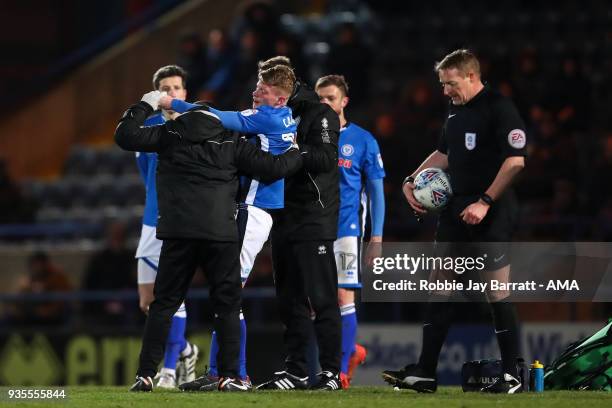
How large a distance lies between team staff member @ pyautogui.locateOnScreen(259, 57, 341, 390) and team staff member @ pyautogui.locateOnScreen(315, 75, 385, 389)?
1.00 metres

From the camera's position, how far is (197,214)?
8.21 m

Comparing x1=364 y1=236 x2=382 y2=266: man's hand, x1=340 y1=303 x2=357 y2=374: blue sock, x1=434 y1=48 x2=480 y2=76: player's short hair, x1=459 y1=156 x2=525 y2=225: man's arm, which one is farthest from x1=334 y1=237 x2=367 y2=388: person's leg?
x1=434 y1=48 x2=480 y2=76: player's short hair

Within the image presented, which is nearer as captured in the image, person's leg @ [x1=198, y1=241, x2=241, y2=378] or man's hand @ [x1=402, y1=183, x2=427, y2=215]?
person's leg @ [x1=198, y1=241, x2=241, y2=378]

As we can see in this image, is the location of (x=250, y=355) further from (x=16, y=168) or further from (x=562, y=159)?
(x=16, y=168)

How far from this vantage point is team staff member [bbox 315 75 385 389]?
9.97 meters

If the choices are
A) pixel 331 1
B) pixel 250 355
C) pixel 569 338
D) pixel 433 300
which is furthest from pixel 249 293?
pixel 331 1

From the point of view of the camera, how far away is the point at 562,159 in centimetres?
1408

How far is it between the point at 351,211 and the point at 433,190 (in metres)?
1.27

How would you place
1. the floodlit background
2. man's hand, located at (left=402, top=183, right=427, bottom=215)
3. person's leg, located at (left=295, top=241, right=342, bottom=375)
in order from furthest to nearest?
the floodlit background → man's hand, located at (left=402, top=183, right=427, bottom=215) → person's leg, located at (left=295, top=241, right=342, bottom=375)

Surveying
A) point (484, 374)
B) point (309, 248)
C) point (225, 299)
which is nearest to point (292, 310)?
point (309, 248)

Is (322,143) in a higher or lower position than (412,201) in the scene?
higher

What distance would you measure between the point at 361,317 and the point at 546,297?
276cm

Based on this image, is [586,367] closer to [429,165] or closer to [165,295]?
[429,165]

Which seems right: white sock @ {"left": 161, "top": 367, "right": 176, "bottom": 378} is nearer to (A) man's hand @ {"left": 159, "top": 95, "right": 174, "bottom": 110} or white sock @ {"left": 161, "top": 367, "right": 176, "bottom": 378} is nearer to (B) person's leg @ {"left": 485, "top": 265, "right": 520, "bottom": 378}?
(A) man's hand @ {"left": 159, "top": 95, "right": 174, "bottom": 110}
